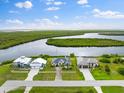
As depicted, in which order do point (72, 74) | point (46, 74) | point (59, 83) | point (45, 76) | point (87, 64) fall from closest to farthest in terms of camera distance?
point (59, 83)
point (45, 76)
point (72, 74)
point (46, 74)
point (87, 64)

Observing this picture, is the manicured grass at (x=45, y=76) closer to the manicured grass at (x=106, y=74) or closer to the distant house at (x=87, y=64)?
the distant house at (x=87, y=64)

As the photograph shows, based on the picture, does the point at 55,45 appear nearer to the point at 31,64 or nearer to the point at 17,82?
the point at 31,64

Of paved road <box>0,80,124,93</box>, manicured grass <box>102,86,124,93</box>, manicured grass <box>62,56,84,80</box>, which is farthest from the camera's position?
manicured grass <box>62,56,84,80</box>

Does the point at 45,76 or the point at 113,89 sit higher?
the point at 45,76

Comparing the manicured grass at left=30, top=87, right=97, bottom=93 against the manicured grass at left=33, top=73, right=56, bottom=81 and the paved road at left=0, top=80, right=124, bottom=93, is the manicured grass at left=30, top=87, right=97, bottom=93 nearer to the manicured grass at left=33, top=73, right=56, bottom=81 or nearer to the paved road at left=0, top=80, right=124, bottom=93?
the paved road at left=0, top=80, right=124, bottom=93

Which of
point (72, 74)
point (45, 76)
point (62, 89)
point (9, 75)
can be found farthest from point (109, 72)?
point (9, 75)

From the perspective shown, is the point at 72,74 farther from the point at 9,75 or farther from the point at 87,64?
the point at 9,75

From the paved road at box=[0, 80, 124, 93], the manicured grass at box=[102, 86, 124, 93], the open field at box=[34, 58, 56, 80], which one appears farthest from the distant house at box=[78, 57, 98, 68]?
the manicured grass at box=[102, 86, 124, 93]

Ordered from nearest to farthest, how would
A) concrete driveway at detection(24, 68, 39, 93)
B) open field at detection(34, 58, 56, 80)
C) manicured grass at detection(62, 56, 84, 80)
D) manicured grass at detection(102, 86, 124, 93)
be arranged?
manicured grass at detection(102, 86, 124, 93) < concrete driveway at detection(24, 68, 39, 93) < manicured grass at detection(62, 56, 84, 80) < open field at detection(34, 58, 56, 80)

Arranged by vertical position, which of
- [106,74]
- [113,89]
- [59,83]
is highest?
[106,74]

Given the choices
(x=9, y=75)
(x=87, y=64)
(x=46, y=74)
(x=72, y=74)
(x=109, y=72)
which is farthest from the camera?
(x=87, y=64)

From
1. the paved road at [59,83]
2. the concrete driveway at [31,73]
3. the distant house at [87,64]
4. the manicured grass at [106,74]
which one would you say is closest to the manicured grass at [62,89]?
the paved road at [59,83]

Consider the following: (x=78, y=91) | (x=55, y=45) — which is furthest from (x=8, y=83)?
(x=55, y=45)
